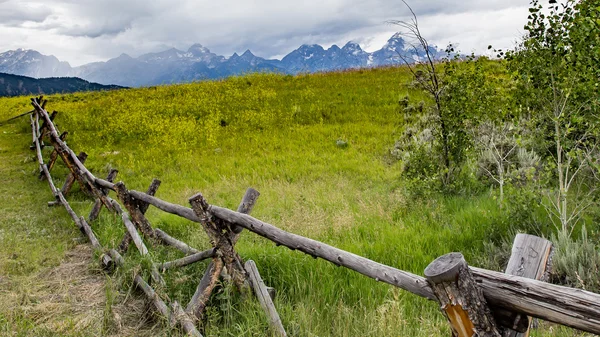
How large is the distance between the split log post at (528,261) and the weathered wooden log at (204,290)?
3.08m

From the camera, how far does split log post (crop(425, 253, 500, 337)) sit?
213cm

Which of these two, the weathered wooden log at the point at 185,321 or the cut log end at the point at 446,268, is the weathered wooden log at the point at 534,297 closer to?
the cut log end at the point at 446,268

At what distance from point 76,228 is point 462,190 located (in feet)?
26.2

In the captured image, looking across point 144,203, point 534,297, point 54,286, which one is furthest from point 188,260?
point 534,297

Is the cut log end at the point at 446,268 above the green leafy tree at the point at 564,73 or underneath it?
underneath

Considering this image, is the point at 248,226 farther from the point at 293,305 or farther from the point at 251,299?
the point at 293,305

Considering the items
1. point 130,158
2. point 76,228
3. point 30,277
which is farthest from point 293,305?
point 130,158

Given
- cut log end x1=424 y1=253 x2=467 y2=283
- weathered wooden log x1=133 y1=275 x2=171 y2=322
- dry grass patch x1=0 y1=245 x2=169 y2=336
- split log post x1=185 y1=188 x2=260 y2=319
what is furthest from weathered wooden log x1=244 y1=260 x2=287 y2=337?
cut log end x1=424 y1=253 x2=467 y2=283

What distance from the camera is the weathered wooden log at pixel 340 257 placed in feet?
8.75

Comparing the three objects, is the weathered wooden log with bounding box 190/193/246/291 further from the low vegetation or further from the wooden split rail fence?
the low vegetation

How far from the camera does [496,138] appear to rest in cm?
934

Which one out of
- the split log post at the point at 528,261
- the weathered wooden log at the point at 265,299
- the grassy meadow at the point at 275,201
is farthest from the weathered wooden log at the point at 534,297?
the weathered wooden log at the point at 265,299

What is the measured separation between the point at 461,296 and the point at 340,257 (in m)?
1.29

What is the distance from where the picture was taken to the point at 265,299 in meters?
4.18
